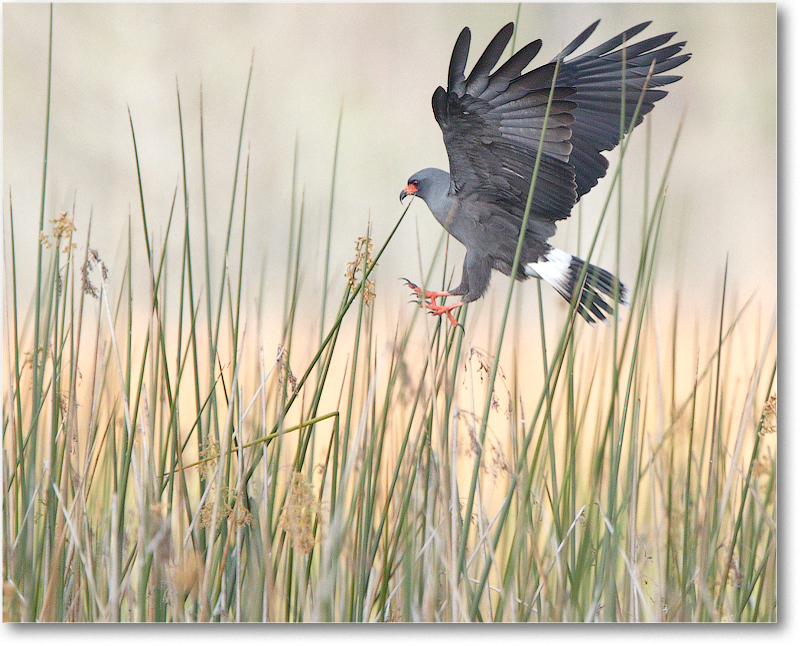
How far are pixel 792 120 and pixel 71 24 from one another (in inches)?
90.4

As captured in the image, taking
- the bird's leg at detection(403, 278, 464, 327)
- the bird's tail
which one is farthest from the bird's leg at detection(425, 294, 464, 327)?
the bird's tail

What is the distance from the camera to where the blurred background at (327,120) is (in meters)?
2.23

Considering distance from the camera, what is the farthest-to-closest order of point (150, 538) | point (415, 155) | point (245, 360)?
point (415, 155) → point (245, 360) → point (150, 538)

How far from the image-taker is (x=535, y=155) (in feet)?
6.97

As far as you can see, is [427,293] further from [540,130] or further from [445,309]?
[540,130]

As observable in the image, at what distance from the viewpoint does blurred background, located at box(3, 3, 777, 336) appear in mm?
2232

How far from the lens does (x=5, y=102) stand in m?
2.30

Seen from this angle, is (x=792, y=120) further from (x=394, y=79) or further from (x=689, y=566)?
(x=689, y=566)

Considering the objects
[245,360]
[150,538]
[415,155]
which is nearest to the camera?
[150,538]

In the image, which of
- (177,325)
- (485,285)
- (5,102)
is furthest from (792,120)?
(5,102)

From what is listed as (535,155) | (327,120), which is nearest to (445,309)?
(535,155)

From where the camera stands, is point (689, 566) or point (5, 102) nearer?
point (689, 566)

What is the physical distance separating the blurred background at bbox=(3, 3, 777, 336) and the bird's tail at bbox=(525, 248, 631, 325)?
73 mm

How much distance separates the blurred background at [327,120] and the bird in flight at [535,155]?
5cm
